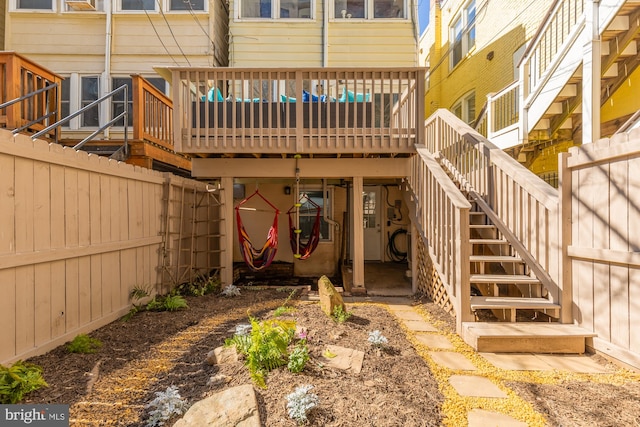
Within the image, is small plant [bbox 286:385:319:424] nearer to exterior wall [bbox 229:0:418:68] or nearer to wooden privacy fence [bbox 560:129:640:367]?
wooden privacy fence [bbox 560:129:640:367]

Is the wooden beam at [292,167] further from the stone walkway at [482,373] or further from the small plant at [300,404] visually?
the small plant at [300,404]

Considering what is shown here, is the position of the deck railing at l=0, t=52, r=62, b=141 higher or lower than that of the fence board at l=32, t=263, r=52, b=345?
higher

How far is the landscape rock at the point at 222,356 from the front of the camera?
254 centimetres

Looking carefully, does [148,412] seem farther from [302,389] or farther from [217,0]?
[217,0]

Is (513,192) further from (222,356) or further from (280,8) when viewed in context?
(280,8)

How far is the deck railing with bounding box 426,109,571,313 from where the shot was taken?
10.7 feet

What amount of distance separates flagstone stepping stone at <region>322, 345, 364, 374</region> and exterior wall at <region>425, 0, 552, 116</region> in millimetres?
6698

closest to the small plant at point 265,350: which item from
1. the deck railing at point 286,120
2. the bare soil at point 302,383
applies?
the bare soil at point 302,383

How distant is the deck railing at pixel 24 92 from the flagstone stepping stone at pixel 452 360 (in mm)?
4741

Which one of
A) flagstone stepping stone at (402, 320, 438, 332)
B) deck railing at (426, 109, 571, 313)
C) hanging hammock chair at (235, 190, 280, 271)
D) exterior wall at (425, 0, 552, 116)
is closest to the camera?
deck railing at (426, 109, 571, 313)

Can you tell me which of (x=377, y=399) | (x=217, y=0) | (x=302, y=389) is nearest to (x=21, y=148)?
Result: (x=302, y=389)

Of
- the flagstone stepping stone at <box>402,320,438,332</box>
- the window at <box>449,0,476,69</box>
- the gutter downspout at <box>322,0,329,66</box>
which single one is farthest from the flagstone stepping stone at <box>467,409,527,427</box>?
the window at <box>449,0,476,69</box>

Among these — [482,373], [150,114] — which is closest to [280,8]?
[150,114]

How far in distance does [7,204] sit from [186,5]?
6732mm
